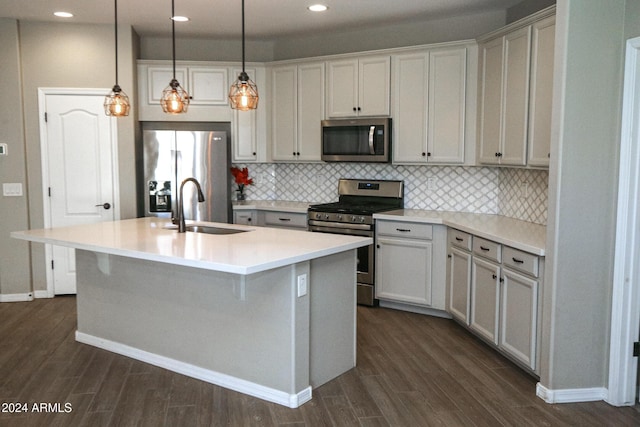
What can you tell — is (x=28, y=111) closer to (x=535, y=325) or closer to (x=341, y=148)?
(x=341, y=148)

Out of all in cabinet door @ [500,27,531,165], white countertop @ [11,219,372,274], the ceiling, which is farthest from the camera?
the ceiling

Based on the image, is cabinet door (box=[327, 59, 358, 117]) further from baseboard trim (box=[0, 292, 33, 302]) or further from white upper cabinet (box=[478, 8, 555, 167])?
baseboard trim (box=[0, 292, 33, 302])

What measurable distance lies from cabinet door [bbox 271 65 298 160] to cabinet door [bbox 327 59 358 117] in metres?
0.41

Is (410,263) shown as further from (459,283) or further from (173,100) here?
(173,100)

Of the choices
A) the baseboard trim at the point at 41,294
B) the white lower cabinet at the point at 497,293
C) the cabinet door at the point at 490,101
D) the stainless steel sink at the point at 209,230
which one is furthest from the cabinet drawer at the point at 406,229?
the baseboard trim at the point at 41,294

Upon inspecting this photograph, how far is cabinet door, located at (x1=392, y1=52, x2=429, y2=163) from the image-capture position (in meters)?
5.20

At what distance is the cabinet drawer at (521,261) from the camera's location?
3.48 metres

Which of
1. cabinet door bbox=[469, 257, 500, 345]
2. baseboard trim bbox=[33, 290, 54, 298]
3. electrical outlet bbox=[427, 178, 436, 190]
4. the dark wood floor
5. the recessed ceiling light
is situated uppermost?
the recessed ceiling light

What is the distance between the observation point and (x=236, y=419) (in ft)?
10.3

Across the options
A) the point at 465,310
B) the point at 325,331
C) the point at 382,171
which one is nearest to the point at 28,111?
the point at 382,171

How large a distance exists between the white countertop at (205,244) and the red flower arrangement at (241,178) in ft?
6.38

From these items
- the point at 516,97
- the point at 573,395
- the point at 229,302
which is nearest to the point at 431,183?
the point at 516,97

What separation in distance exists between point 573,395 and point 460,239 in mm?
1527

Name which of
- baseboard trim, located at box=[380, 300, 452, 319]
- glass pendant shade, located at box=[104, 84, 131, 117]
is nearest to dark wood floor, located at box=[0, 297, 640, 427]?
baseboard trim, located at box=[380, 300, 452, 319]
